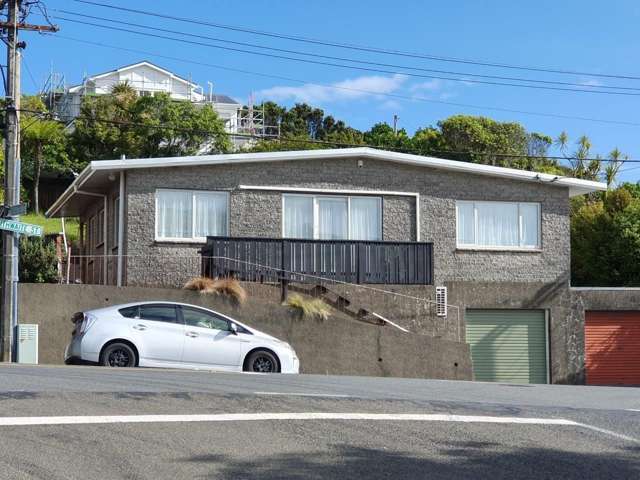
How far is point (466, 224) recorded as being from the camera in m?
27.3

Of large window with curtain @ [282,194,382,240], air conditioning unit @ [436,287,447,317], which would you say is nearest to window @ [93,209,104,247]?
large window with curtain @ [282,194,382,240]

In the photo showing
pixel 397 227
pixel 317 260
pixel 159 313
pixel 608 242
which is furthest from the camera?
pixel 608 242

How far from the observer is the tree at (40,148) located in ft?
171

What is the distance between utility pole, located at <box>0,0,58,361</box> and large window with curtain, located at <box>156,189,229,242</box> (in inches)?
161

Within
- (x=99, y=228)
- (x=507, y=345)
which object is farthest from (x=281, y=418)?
(x=99, y=228)

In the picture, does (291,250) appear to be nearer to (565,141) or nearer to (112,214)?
(112,214)

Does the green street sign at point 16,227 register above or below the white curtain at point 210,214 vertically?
below

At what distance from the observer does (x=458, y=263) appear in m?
27.0

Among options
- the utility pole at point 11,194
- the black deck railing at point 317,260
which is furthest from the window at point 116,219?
the utility pole at point 11,194

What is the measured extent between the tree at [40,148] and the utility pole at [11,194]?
97.9 feet

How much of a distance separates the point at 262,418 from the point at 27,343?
12414 mm

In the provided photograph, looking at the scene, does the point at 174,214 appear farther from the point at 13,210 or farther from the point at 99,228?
the point at 99,228

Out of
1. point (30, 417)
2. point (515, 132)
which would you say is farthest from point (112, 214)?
point (515, 132)

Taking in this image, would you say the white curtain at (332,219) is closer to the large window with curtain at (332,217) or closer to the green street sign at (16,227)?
the large window with curtain at (332,217)
